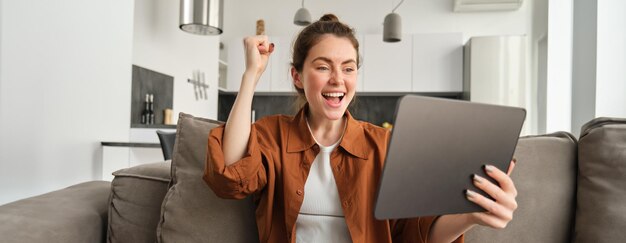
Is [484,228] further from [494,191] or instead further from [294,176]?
[294,176]

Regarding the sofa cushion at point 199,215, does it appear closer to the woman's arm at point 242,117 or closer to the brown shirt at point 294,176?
the brown shirt at point 294,176

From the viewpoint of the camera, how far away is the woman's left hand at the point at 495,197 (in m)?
0.86

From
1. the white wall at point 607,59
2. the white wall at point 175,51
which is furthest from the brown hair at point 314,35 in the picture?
the white wall at point 175,51

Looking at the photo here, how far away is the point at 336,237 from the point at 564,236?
61 centimetres

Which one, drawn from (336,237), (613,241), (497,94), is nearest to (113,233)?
(336,237)

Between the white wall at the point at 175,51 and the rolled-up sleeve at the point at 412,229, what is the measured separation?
9.07 feet

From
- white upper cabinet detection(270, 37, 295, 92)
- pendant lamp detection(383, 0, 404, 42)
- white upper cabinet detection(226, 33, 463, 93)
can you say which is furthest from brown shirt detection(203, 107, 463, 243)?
white upper cabinet detection(270, 37, 295, 92)

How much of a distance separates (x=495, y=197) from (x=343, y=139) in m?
0.40

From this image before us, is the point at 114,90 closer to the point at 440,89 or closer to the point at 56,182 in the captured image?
the point at 56,182

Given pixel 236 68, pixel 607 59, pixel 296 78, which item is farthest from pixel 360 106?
pixel 296 78

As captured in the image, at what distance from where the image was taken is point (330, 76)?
115cm

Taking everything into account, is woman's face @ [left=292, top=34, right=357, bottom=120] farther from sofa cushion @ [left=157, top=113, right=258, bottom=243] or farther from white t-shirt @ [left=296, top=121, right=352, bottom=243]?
sofa cushion @ [left=157, top=113, right=258, bottom=243]

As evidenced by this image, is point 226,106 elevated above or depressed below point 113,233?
above

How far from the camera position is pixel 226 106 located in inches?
241
